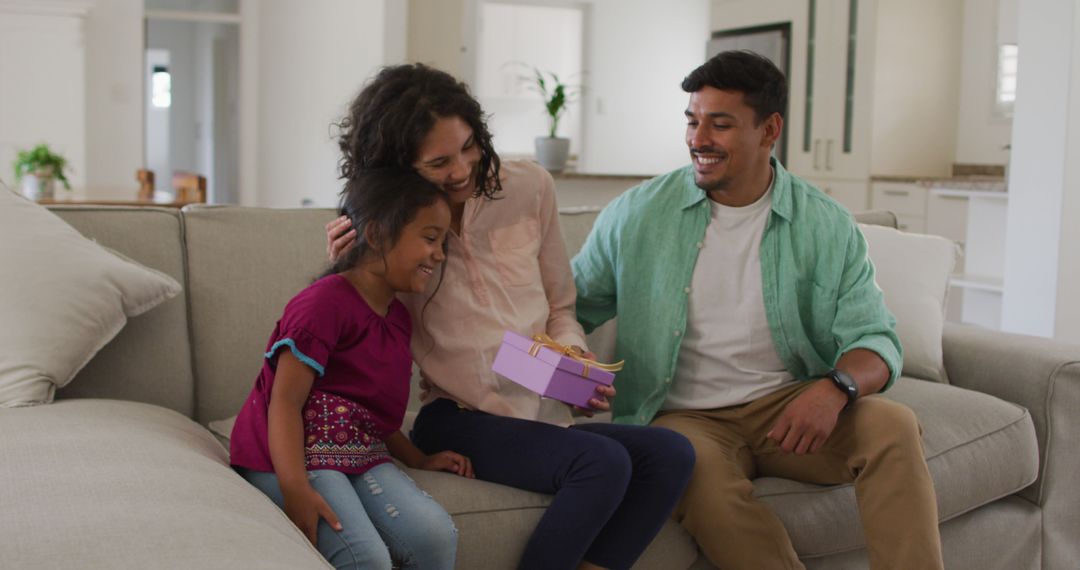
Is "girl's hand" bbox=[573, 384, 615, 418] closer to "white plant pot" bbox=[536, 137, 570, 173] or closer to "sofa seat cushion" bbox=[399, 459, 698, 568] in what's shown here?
"sofa seat cushion" bbox=[399, 459, 698, 568]

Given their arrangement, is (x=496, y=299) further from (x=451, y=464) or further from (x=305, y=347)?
(x=305, y=347)

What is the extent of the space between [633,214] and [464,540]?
2.57 ft

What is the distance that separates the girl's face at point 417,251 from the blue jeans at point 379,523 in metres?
0.30

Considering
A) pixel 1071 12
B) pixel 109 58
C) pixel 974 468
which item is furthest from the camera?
pixel 109 58

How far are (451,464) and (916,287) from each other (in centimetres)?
128

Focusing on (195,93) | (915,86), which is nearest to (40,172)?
(915,86)

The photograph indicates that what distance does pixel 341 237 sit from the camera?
1686 mm

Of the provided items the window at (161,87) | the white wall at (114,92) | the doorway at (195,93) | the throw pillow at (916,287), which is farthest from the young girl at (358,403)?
the window at (161,87)

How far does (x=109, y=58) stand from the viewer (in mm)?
8320

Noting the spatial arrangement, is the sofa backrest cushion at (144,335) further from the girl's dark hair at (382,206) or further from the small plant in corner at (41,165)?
the small plant in corner at (41,165)

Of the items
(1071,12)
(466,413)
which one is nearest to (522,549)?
(466,413)

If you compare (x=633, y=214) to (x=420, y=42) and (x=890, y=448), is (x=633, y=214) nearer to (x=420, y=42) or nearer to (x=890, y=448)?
(x=890, y=448)

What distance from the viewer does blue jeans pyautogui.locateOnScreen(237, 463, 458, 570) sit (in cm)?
144

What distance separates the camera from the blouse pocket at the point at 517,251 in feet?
6.24
